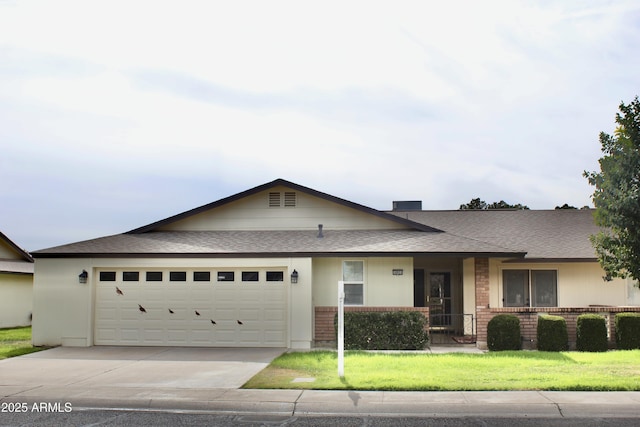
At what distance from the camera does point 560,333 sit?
16766 millimetres

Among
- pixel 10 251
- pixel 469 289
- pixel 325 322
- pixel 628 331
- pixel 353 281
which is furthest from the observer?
pixel 10 251

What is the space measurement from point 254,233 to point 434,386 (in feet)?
34.6

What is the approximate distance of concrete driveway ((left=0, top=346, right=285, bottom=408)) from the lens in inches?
458

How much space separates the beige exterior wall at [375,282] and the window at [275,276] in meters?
1.15

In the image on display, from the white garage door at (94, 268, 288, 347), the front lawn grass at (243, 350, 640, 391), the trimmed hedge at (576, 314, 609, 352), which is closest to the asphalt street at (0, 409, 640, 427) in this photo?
the front lawn grass at (243, 350, 640, 391)

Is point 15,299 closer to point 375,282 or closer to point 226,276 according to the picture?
point 226,276

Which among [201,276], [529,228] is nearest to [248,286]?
[201,276]

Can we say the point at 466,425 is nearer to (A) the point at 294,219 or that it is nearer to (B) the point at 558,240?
(A) the point at 294,219

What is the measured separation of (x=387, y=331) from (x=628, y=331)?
20.8ft

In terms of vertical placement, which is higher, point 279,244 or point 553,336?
point 279,244

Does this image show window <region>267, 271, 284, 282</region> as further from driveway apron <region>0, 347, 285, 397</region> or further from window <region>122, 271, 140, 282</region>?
window <region>122, 271, 140, 282</region>

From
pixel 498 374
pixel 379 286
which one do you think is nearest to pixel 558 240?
pixel 379 286

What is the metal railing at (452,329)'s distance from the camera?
63.7 ft

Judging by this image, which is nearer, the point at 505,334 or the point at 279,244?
the point at 505,334
